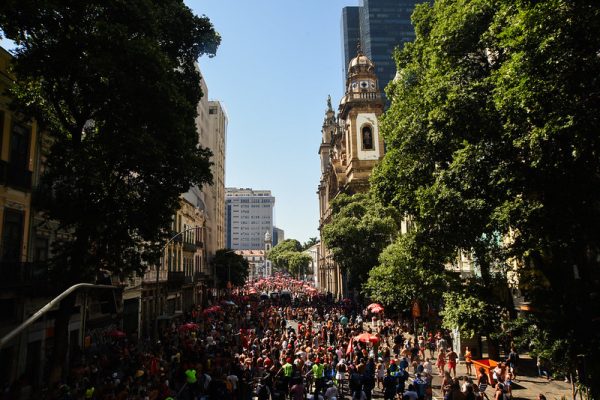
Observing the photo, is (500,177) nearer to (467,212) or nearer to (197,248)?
(467,212)

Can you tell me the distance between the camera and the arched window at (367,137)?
196 feet

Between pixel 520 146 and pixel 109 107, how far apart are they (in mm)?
12191

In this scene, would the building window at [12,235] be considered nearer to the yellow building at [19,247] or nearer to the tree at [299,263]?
the yellow building at [19,247]

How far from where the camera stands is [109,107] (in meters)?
13.9

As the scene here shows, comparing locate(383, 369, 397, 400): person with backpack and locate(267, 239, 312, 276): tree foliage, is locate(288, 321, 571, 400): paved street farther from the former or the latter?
locate(267, 239, 312, 276): tree foliage

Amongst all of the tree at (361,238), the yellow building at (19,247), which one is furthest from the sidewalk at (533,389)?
the tree at (361,238)

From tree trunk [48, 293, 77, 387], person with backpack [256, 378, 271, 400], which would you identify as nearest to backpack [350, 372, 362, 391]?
person with backpack [256, 378, 271, 400]

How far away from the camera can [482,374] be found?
50.9 feet

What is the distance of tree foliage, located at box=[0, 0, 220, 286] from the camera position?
1262 cm

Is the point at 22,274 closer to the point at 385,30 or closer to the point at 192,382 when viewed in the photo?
the point at 192,382

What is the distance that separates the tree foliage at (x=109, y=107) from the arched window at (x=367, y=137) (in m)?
44.1

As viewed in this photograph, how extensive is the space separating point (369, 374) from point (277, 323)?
17441mm

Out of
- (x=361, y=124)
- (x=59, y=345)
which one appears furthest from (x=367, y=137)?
(x=59, y=345)

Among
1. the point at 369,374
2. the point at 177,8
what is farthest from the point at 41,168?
the point at 369,374
